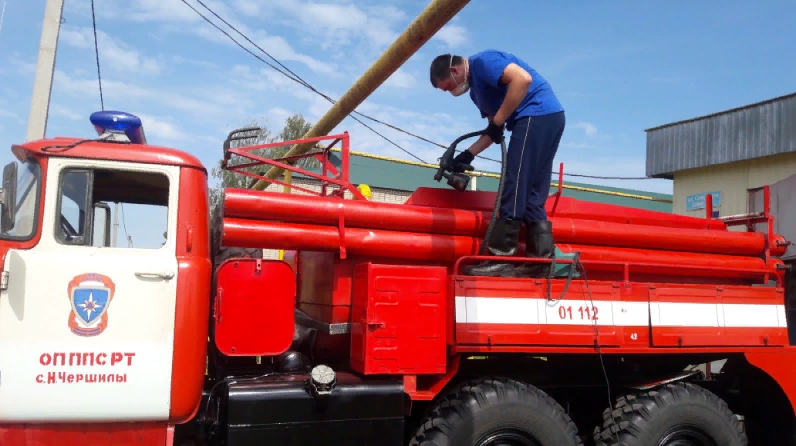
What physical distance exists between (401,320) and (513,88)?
5.80 feet

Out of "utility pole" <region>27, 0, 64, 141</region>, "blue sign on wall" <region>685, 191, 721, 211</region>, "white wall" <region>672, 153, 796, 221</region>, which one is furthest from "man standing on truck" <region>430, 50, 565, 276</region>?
"blue sign on wall" <region>685, 191, 721, 211</region>

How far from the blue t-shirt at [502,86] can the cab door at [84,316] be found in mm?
2276

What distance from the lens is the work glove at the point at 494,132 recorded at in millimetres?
4436

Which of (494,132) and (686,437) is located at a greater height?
(494,132)

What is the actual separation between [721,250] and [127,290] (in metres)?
4.41

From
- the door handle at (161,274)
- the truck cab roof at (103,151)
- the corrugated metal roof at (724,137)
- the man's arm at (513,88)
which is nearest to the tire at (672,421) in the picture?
the man's arm at (513,88)

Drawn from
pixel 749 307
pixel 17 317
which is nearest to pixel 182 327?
pixel 17 317

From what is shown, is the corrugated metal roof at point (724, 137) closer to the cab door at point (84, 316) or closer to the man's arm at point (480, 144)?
the man's arm at point (480, 144)

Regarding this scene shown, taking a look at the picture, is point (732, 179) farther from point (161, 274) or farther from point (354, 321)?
point (161, 274)

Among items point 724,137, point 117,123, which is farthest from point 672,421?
point 724,137

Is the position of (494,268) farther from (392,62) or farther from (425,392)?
(392,62)

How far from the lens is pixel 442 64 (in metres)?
4.56

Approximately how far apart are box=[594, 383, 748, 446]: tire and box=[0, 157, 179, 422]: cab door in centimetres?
310

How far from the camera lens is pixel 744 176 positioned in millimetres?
16562
